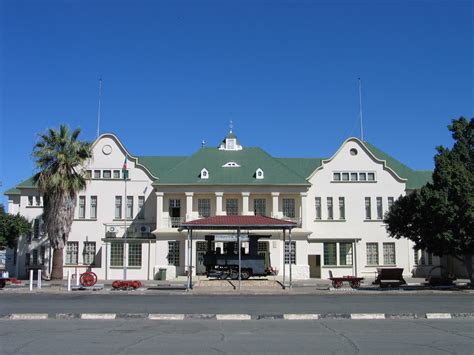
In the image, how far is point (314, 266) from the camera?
47.3 meters

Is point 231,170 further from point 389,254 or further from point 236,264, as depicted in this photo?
point 389,254

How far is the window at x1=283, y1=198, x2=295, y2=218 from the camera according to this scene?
4684cm

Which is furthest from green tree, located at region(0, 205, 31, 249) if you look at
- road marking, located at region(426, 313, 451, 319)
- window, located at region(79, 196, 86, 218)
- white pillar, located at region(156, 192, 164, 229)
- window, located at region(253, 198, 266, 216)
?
road marking, located at region(426, 313, 451, 319)

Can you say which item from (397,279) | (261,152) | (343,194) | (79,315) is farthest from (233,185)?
(79,315)

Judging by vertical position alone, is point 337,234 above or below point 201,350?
above

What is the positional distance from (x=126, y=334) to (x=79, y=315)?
4.54 metres

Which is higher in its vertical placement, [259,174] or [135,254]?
[259,174]

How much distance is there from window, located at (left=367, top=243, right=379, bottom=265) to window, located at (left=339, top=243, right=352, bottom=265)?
221cm

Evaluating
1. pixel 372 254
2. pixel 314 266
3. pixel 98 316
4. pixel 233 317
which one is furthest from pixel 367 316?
pixel 372 254

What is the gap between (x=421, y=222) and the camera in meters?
29.9

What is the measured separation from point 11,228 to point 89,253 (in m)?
7.01

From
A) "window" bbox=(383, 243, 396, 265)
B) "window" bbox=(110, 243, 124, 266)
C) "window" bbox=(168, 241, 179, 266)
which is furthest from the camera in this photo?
"window" bbox=(383, 243, 396, 265)

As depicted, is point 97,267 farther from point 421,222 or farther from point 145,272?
point 421,222

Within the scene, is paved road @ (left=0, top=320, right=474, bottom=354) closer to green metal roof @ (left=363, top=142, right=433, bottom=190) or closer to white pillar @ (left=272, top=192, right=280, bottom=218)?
white pillar @ (left=272, top=192, right=280, bottom=218)
